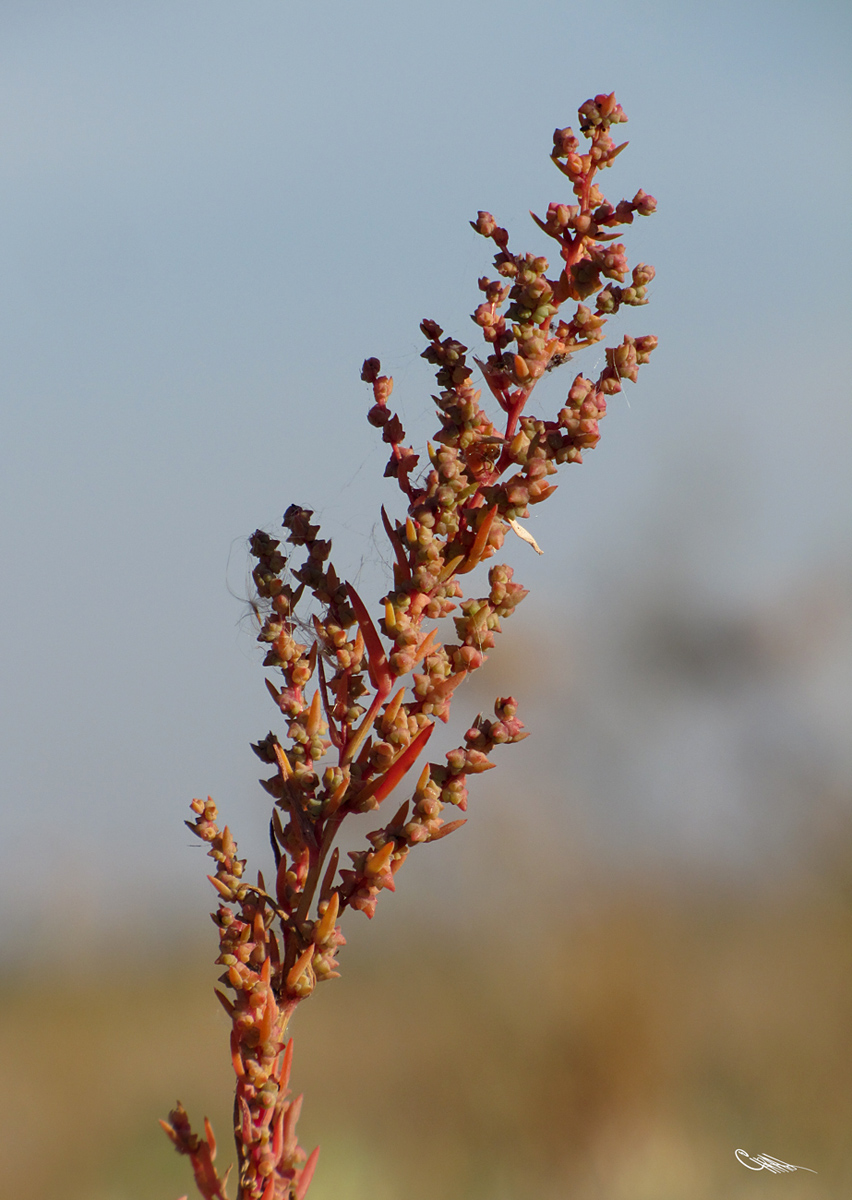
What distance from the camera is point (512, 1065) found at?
6.76 meters

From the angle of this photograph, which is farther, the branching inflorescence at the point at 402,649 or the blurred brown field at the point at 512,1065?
Result: the blurred brown field at the point at 512,1065

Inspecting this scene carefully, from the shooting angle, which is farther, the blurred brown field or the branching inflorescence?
the blurred brown field

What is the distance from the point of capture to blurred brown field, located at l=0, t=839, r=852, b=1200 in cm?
624

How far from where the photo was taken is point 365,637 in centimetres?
73

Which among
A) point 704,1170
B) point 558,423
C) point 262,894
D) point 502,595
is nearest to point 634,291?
point 558,423

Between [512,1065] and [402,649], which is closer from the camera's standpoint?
[402,649]

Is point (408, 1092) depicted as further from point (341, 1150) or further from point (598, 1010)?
point (598, 1010)

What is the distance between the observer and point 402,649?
0.69m

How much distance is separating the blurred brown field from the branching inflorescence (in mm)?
6138

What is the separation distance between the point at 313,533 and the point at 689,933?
7.87 m

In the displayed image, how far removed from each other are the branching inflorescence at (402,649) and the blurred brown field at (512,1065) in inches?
242

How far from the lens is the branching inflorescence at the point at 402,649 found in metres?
0.66

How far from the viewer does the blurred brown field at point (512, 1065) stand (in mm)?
6238

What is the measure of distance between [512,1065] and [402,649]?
280 inches
